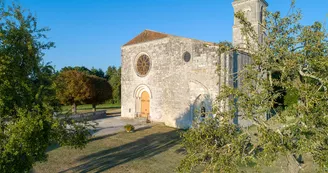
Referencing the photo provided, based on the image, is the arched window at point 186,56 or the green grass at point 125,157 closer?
the green grass at point 125,157

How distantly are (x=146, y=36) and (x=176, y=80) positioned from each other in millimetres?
6453

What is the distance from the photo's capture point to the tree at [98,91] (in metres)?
25.7

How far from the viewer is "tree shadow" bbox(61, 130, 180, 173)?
1004 centimetres

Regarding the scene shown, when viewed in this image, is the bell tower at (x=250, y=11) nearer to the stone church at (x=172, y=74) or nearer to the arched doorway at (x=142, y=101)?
the stone church at (x=172, y=74)

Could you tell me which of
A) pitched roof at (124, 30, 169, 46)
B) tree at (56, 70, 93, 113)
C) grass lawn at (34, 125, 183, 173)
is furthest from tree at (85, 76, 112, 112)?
grass lawn at (34, 125, 183, 173)

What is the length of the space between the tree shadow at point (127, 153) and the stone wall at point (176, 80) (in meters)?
3.59

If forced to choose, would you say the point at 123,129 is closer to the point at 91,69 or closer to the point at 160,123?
the point at 160,123

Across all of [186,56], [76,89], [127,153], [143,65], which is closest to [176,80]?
[186,56]

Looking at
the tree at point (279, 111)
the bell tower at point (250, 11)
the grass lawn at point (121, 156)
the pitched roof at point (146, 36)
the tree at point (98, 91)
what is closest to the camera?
the tree at point (279, 111)

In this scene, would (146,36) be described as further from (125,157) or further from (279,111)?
(279,111)

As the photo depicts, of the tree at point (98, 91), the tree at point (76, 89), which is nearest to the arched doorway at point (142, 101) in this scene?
the tree at point (76, 89)

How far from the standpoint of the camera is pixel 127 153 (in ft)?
39.7

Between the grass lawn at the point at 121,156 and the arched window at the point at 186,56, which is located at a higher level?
the arched window at the point at 186,56

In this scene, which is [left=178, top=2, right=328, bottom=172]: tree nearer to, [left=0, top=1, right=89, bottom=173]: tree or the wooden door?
[left=0, top=1, right=89, bottom=173]: tree
